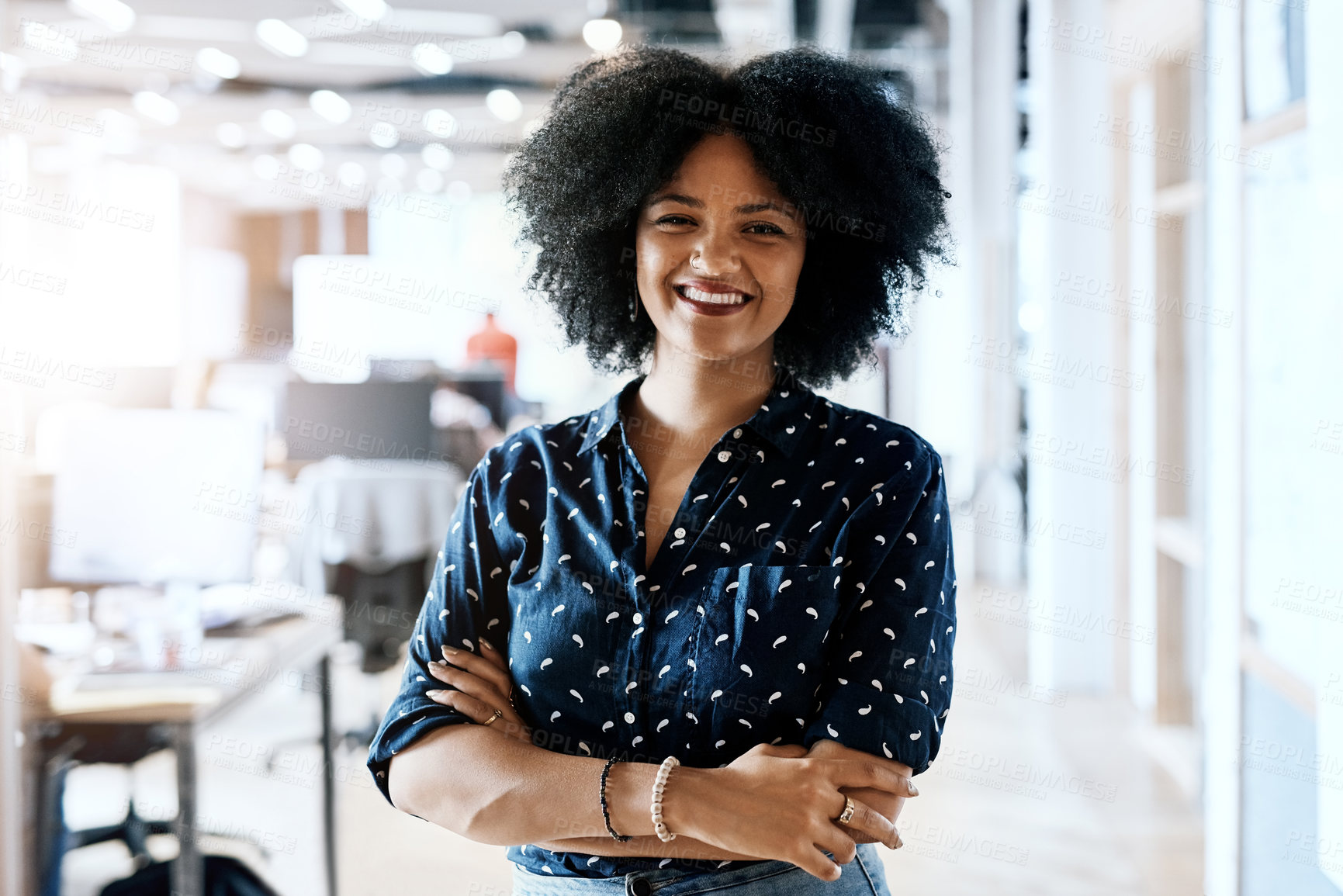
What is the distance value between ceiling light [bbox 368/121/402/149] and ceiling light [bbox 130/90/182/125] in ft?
5.58

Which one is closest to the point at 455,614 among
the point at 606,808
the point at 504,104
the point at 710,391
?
the point at 606,808

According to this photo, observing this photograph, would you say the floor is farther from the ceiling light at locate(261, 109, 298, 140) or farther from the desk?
the ceiling light at locate(261, 109, 298, 140)

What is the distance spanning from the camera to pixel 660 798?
3.91 feet

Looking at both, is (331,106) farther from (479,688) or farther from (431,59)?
(479,688)

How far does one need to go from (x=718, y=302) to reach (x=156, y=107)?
9674 millimetres

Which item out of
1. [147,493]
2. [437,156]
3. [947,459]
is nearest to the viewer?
[147,493]

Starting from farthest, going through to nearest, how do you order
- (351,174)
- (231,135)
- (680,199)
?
(351,174) → (231,135) → (680,199)

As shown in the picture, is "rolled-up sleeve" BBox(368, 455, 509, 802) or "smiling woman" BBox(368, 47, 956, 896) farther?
"rolled-up sleeve" BBox(368, 455, 509, 802)

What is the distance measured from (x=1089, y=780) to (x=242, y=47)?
6.94 metres

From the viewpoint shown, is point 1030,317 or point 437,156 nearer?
point 1030,317

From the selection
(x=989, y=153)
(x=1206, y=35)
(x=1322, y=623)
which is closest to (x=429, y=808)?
(x=1322, y=623)

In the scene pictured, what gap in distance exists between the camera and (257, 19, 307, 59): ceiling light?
6.74 m

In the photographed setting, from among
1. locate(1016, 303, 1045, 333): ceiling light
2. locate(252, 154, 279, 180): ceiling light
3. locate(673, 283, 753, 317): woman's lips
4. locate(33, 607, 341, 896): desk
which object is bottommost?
locate(33, 607, 341, 896): desk

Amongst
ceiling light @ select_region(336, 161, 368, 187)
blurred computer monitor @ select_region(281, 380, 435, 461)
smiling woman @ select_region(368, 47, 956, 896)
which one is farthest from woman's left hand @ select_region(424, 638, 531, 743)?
ceiling light @ select_region(336, 161, 368, 187)
